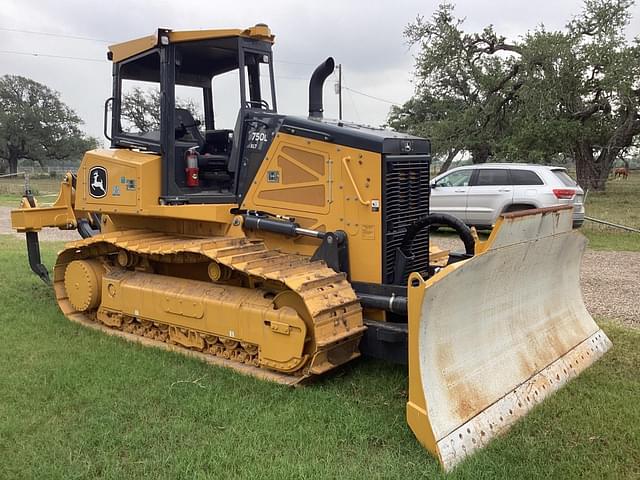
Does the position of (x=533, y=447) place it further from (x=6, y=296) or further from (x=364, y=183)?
(x=6, y=296)

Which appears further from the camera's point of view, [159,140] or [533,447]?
[159,140]

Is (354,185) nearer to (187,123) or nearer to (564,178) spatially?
(187,123)

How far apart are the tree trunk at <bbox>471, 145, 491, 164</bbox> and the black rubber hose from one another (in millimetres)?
22488

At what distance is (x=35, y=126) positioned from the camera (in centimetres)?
5641

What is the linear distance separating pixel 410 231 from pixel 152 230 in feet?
9.52

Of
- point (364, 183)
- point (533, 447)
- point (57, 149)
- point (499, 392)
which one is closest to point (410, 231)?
point (364, 183)

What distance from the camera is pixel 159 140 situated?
227 inches

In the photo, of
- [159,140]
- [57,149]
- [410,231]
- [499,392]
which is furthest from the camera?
[57,149]

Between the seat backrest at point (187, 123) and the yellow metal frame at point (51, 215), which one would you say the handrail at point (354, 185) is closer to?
the seat backrest at point (187, 123)

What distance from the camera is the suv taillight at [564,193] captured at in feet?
40.3

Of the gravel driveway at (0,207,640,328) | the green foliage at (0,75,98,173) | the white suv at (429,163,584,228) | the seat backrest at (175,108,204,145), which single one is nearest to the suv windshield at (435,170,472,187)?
the white suv at (429,163,584,228)

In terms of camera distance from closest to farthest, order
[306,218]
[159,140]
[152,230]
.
A: [306,218] < [159,140] < [152,230]

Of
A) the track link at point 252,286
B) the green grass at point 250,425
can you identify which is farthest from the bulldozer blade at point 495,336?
the track link at point 252,286

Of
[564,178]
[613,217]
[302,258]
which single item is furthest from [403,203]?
[613,217]
